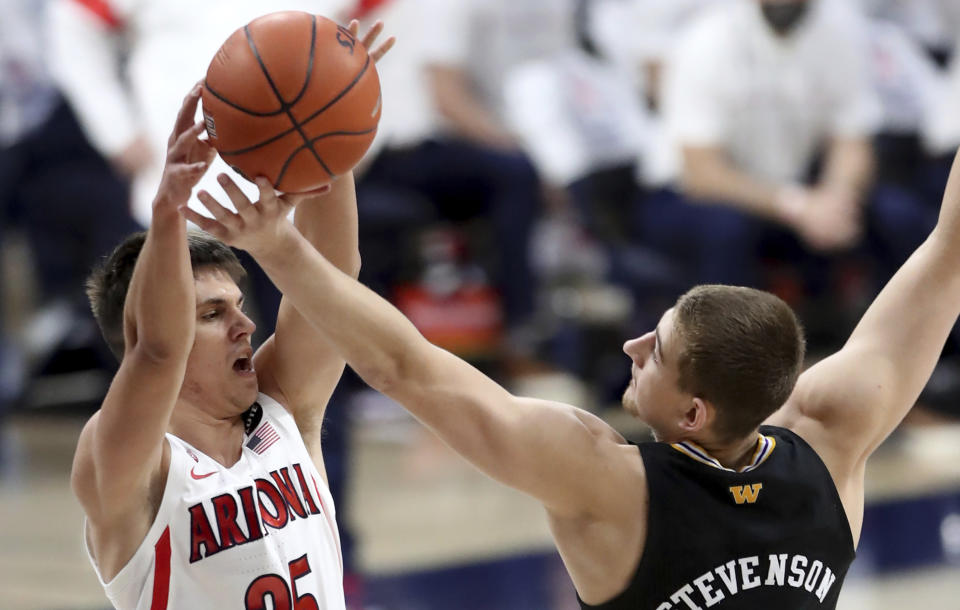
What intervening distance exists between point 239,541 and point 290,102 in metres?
0.84

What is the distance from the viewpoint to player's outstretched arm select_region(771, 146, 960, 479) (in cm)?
296

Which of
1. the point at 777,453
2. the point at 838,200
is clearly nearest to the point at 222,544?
the point at 777,453

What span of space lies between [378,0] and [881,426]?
3462mm

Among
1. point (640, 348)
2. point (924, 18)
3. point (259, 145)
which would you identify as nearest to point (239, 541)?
point (259, 145)

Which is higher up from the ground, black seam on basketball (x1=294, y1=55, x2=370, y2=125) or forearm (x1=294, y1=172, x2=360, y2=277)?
black seam on basketball (x1=294, y1=55, x2=370, y2=125)

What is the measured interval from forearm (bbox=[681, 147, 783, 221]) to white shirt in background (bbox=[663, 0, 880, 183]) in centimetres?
9

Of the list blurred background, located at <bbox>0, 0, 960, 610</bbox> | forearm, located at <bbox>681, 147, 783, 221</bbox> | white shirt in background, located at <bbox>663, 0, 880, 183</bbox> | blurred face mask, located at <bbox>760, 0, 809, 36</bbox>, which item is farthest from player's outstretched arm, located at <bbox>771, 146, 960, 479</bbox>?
blurred face mask, located at <bbox>760, 0, 809, 36</bbox>

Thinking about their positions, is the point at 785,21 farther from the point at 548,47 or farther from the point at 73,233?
the point at 73,233

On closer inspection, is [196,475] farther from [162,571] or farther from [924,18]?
[924,18]

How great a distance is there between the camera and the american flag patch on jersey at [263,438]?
2941 millimetres

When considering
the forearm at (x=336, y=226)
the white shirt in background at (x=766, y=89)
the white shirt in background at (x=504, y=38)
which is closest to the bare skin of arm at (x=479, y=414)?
the forearm at (x=336, y=226)

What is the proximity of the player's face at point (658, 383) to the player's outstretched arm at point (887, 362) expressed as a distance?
1.14ft

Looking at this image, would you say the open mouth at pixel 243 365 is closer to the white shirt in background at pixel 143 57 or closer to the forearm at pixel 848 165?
the white shirt in background at pixel 143 57

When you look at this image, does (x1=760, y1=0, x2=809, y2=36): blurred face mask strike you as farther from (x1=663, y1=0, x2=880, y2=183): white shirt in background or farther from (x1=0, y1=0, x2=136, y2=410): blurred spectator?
(x1=0, y1=0, x2=136, y2=410): blurred spectator
